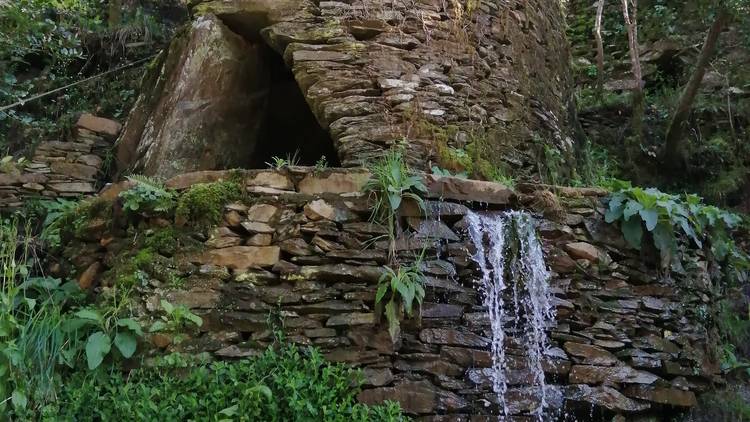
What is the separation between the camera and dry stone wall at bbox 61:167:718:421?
381cm

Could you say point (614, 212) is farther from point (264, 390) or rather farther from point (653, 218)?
point (264, 390)

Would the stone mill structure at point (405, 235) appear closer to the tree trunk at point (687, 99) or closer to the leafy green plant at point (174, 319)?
the leafy green plant at point (174, 319)

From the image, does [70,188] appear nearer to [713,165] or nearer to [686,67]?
[713,165]

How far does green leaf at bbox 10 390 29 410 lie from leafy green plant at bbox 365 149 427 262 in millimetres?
2070

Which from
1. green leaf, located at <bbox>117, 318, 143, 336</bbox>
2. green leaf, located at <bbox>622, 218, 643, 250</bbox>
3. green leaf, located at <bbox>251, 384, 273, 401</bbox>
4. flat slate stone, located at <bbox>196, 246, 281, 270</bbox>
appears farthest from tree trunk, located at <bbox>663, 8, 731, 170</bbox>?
green leaf, located at <bbox>117, 318, 143, 336</bbox>

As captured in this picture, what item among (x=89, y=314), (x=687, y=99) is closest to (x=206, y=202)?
(x=89, y=314)

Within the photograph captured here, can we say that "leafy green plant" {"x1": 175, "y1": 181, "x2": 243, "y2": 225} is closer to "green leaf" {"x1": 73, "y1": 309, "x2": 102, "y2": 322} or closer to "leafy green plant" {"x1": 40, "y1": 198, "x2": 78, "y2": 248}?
"green leaf" {"x1": 73, "y1": 309, "x2": 102, "y2": 322}

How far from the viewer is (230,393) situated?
3.53m

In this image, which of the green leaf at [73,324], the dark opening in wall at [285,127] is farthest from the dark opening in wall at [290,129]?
the green leaf at [73,324]

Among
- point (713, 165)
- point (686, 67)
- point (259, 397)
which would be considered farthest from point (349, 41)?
point (686, 67)

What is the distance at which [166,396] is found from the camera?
3.54 meters

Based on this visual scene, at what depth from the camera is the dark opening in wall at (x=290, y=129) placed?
639 cm

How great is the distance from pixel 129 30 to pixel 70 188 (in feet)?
8.08

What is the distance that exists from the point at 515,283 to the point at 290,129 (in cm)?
324
